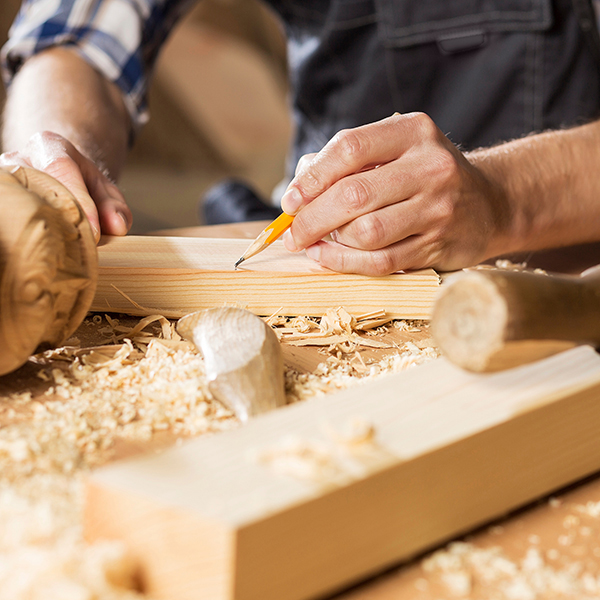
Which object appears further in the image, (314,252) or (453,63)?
(453,63)

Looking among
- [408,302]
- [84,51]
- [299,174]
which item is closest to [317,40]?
[84,51]

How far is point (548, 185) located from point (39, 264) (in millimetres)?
1172

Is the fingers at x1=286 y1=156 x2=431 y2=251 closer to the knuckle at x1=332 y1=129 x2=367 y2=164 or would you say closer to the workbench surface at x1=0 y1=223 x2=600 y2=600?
the knuckle at x1=332 y1=129 x2=367 y2=164

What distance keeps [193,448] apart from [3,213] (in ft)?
1.25

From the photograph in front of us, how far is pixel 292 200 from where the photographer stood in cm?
113

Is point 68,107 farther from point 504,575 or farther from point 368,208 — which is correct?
point 504,575

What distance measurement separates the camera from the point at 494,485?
647mm

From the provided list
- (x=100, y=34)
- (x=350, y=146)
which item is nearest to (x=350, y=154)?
(x=350, y=146)

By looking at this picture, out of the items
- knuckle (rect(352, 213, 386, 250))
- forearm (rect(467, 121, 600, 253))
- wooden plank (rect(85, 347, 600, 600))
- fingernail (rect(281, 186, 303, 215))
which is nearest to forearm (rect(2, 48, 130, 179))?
fingernail (rect(281, 186, 303, 215))

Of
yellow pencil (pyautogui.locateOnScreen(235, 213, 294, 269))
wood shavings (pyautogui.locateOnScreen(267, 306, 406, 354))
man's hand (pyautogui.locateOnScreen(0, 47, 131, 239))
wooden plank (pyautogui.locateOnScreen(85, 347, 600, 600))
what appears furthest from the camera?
man's hand (pyautogui.locateOnScreen(0, 47, 131, 239))

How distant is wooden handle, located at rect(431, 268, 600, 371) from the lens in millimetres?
595

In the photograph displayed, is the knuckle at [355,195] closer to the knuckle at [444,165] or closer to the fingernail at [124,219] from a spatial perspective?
the knuckle at [444,165]

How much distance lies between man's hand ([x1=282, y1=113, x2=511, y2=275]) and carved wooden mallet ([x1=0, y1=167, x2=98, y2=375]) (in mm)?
425

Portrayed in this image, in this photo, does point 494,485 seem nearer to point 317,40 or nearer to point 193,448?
point 193,448
